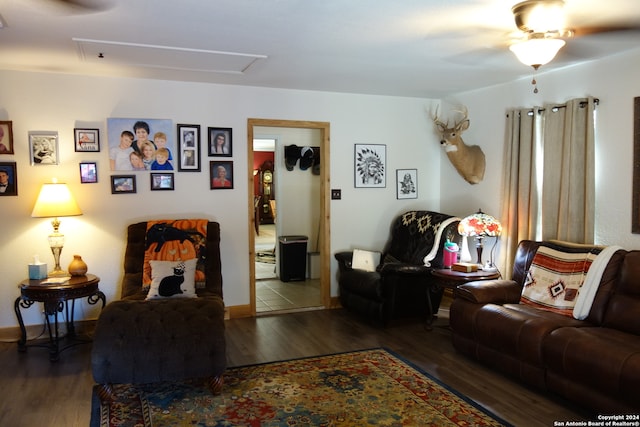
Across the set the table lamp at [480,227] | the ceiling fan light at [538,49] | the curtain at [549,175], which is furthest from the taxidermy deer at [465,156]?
the ceiling fan light at [538,49]

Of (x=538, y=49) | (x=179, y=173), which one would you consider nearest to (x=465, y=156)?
(x=538, y=49)

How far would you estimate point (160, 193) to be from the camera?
483 centimetres

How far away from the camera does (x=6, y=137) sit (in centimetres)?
435

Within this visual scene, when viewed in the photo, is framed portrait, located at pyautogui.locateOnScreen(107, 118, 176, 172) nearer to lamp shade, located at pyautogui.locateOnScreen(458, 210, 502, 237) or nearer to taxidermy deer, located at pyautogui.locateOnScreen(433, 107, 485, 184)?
taxidermy deer, located at pyautogui.locateOnScreen(433, 107, 485, 184)

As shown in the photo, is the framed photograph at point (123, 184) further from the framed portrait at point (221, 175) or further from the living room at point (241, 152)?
the framed portrait at point (221, 175)

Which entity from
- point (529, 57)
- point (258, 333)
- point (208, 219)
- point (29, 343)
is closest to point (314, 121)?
point (208, 219)

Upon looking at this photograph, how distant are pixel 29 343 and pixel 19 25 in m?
2.68

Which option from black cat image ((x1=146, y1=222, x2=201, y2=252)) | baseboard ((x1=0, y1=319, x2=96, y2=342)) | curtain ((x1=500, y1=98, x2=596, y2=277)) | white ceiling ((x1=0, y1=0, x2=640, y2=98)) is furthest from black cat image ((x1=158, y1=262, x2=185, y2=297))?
curtain ((x1=500, y1=98, x2=596, y2=277))

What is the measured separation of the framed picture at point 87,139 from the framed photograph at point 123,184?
1.02ft

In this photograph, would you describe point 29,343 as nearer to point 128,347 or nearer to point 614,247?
point 128,347

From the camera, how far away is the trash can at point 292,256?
274 inches

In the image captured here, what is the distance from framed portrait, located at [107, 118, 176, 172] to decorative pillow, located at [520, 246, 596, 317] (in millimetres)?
3336

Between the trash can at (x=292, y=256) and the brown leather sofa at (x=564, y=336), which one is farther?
the trash can at (x=292, y=256)

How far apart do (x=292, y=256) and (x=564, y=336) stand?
4335mm
